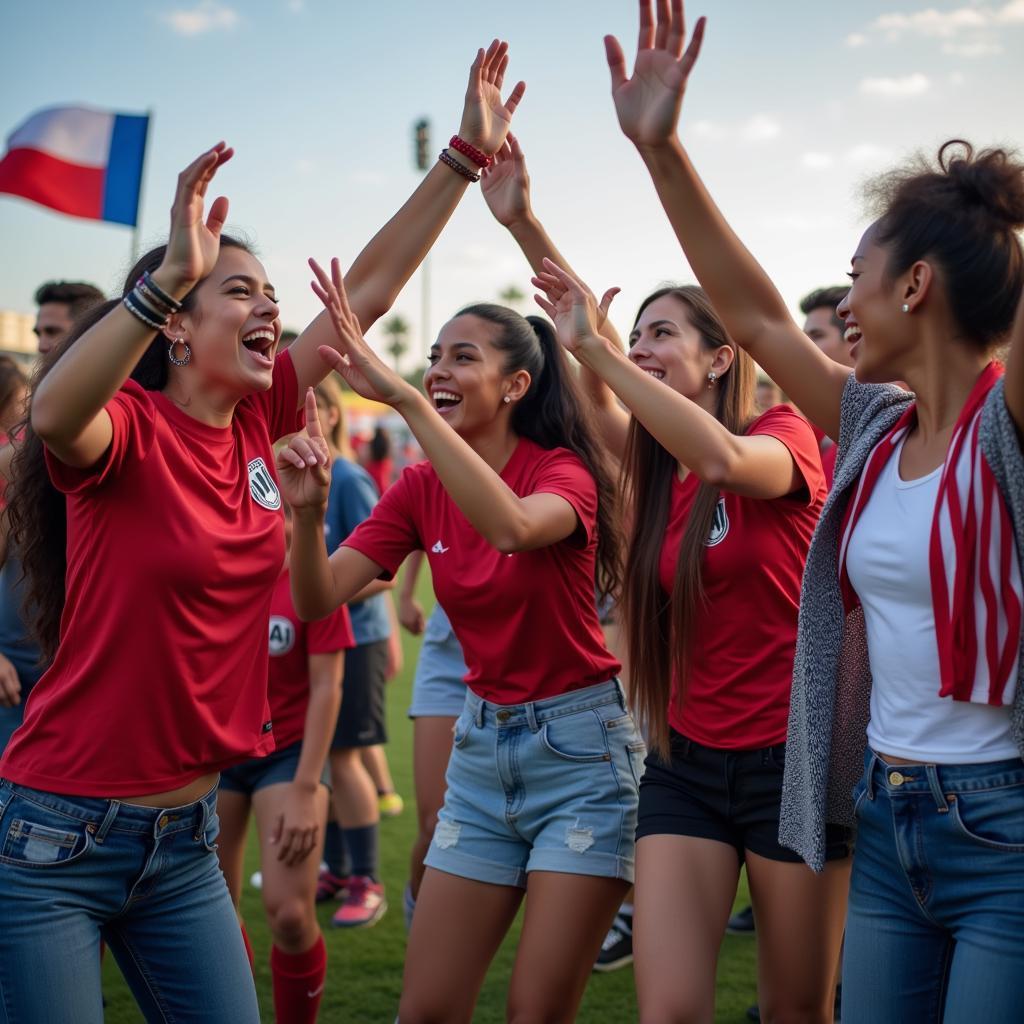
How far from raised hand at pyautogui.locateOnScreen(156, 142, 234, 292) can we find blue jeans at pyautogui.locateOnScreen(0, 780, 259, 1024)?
3.85ft

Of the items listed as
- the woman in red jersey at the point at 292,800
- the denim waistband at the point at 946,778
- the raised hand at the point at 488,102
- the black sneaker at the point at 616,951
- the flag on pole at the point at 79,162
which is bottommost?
the black sneaker at the point at 616,951

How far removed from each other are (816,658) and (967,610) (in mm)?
521

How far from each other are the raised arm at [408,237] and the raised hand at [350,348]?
183 mm

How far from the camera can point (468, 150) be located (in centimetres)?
351

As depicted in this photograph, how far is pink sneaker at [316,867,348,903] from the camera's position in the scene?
609 cm

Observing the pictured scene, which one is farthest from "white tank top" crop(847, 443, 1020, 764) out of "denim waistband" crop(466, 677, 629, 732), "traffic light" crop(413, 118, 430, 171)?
"traffic light" crop(413, 118, 430, 171)

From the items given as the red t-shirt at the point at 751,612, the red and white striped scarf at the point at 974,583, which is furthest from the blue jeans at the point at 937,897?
the red t-shirt at the point at 751,612

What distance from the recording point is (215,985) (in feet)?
8.84

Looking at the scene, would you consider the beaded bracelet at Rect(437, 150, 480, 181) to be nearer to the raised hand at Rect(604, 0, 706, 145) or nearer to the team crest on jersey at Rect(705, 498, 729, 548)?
the raised hand at Rect(604, 0, 706, 145)

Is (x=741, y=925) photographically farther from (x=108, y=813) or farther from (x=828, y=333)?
(x=108, y=813)

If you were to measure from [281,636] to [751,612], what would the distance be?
82.5 inches

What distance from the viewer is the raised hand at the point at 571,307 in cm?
299

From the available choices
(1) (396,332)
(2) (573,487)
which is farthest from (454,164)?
(1) (396,332)

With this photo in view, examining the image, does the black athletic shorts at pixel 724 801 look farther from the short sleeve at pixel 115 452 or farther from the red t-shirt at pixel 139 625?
the short sleeve at pixel 115 452
